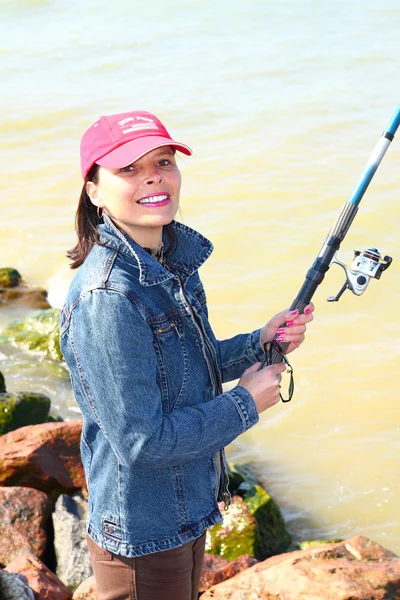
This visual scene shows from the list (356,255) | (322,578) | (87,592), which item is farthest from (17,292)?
(356,255)

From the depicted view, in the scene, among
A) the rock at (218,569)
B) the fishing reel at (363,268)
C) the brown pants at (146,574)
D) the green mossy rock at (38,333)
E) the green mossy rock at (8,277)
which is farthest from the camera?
the green mossy rock at (8,277)

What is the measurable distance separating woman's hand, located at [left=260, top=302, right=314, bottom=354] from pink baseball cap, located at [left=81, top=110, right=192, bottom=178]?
2.23ft

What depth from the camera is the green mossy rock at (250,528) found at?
197 inches

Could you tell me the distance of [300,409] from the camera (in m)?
6.98

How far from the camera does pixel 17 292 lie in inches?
359

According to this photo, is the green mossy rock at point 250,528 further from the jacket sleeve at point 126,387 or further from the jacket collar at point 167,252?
the jacket sleeve at point 126,387

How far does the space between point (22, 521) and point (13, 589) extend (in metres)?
1.26

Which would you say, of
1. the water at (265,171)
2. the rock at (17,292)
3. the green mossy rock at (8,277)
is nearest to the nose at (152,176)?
the water at (265,171)

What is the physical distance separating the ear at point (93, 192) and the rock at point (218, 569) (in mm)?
2303

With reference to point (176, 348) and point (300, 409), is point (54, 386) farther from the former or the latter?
point (176, 348)

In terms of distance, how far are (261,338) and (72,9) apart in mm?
21406

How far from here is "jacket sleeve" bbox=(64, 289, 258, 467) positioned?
2150 mm

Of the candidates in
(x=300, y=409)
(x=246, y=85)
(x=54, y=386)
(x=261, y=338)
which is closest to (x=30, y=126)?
(x=246, y=85)

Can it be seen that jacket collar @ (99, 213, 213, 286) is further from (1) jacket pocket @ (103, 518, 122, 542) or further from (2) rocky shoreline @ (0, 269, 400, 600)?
(2) rocky shoreline @ (0, 269, 400, 600)
